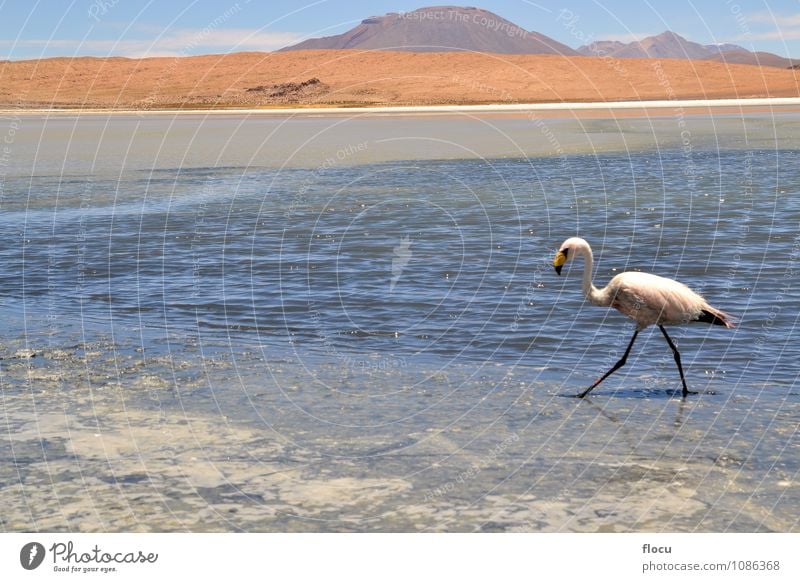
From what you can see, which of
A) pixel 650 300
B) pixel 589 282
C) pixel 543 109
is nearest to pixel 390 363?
pixel 589 282

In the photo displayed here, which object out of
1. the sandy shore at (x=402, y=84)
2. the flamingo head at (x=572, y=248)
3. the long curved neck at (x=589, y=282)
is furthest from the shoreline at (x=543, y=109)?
the flamingo head at (x=572, y=248)

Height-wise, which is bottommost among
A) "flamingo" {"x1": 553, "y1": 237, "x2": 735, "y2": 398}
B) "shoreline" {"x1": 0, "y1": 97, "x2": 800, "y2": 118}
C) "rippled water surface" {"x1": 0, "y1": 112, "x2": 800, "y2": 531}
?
"shoreline" {"x1": 0, "y1": 97, "x2": 800, "y2": 118}

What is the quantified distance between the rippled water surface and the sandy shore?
87.4 metres

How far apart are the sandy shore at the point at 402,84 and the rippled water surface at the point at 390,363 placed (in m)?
87.4

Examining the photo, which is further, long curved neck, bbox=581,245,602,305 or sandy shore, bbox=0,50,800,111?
sandy shore, bbox=0,50,800,111

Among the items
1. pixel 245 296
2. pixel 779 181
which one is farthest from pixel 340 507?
pixel 779 181

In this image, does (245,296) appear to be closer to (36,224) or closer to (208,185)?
(36,224)

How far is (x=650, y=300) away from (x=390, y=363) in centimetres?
340

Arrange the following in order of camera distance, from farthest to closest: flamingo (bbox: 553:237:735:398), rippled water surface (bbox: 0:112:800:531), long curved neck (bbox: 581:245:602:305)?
long curved neck (bbox: 581:245:602:305) → flamingo (bbox: 553:237:735:398) → rippled water surface (bbox: 0:112:800:531)

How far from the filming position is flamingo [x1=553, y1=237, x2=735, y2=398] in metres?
11.7

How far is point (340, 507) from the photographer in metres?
8.47

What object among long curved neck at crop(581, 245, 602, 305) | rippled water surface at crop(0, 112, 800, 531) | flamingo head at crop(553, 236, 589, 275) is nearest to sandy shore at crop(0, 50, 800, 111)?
rippled water surface at crop(0, 112, 800, 531)

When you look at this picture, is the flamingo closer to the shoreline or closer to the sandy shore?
the shoreline

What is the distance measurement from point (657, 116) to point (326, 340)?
71419mm
